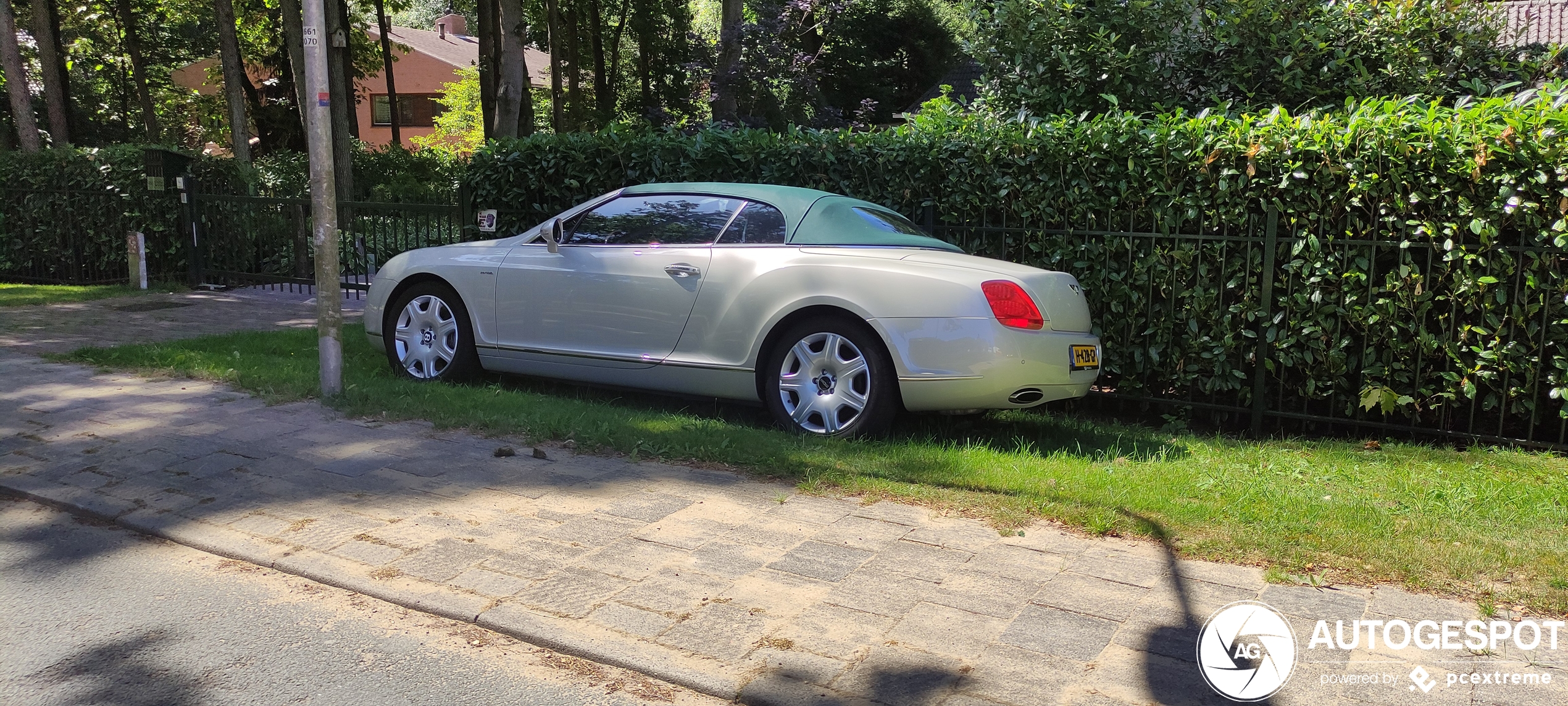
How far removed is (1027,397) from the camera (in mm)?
5805

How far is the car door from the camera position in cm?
652

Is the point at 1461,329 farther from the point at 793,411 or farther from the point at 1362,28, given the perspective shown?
the point at 793,411

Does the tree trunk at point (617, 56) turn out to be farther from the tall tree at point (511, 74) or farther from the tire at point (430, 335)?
the tire at point (430, 335)

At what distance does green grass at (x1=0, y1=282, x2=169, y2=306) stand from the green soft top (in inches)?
339

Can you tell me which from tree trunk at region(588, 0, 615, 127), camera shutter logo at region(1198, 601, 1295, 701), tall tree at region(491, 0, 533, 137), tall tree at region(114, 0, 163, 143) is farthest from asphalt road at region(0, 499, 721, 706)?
tree trunk at region(588, 0, 615, 127)

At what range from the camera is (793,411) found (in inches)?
243

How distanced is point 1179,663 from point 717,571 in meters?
1.61

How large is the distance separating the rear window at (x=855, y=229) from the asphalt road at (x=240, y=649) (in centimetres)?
335

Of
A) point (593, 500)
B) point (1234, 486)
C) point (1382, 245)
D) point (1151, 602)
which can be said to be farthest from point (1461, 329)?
point (593, 500)

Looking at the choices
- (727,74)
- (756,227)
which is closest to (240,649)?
(756,227)

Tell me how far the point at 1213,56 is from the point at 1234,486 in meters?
4.98

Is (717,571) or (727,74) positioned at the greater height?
(727,74)

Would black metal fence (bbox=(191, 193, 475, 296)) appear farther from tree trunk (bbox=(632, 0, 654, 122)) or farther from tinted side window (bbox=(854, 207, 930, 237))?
tree trunk (bbox=(632, 0, 654, 122))

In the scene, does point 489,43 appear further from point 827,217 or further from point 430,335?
point 827,217
